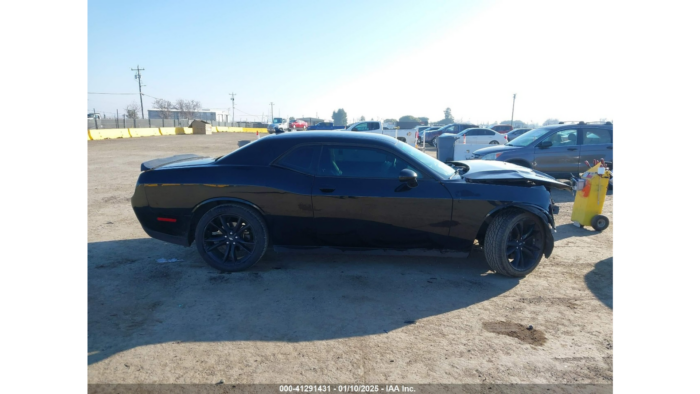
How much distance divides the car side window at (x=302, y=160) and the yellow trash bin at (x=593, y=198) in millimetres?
4513

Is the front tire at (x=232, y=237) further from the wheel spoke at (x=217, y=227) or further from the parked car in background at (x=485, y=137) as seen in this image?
the parked car in background at (x=485, y=137)

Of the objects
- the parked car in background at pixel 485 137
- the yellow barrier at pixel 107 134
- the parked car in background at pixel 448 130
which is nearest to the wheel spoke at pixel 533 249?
the parked car in background at pixel 485 137

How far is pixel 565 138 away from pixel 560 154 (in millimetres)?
473

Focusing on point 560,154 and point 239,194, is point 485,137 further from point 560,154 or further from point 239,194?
point 239,194

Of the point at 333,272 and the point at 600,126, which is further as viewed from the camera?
the point at 600,126

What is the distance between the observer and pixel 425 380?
2.58m

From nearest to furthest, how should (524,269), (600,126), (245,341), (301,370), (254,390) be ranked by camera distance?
(254,390), (301,370), (245,341), (524,269), (600,126)

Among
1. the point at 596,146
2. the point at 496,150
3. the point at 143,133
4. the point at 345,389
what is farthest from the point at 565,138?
the point at 143,133

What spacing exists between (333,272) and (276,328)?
1.29 m

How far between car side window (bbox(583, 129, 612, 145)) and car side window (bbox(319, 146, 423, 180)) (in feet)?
24.4
